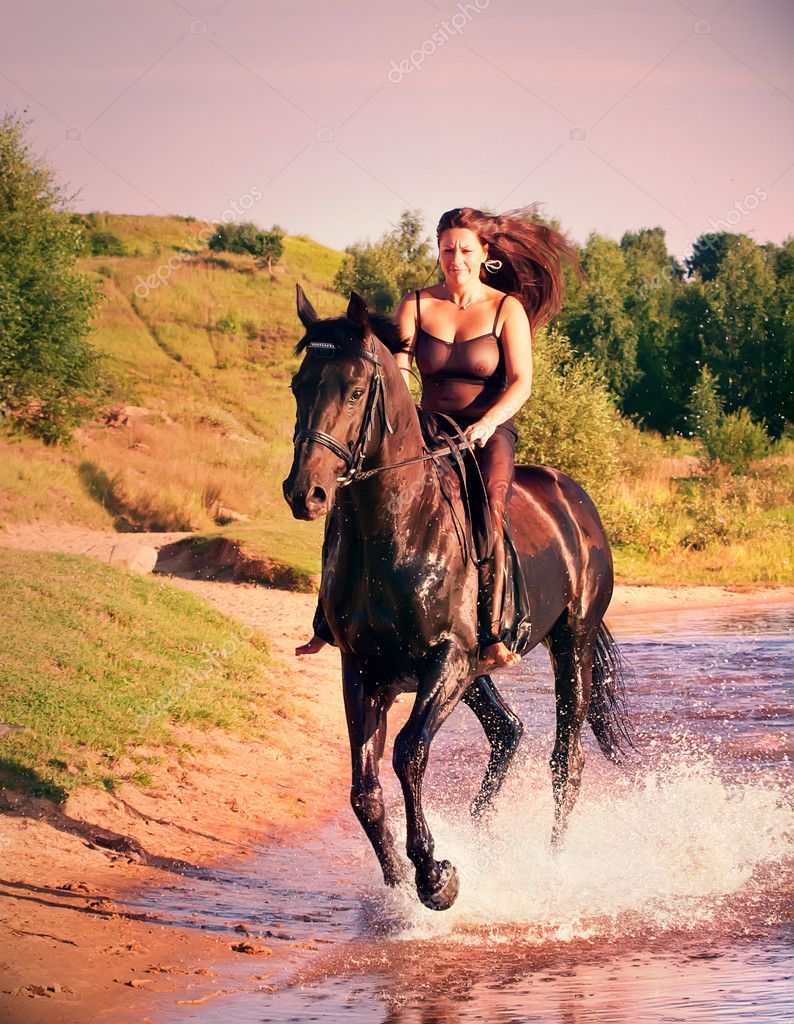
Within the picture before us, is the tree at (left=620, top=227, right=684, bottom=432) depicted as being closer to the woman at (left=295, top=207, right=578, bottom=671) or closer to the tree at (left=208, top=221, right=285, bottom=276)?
the tree at (left=208, top=221, right=285, bottom=276)

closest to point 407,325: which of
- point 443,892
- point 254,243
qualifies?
point 443,892

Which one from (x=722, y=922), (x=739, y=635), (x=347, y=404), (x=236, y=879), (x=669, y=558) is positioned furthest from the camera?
(x=669, y=558)

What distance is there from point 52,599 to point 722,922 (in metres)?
7.39

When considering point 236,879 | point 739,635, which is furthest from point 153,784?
point 739,635

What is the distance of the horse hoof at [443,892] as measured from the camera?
619cm

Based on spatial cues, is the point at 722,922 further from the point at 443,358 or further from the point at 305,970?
the point at 443,358

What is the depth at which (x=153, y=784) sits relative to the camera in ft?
28.8

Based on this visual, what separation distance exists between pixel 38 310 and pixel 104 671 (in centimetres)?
2381

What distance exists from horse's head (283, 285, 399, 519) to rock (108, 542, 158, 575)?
41.3 ft

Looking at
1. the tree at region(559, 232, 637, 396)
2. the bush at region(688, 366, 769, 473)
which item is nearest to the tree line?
the tree at region(559, 232, 637, 396)

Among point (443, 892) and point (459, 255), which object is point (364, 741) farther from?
point (459, 255)

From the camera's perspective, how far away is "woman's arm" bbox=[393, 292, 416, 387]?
→ 672 centimetres

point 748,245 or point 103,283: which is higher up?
point 748,245

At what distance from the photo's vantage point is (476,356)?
6.85 m
